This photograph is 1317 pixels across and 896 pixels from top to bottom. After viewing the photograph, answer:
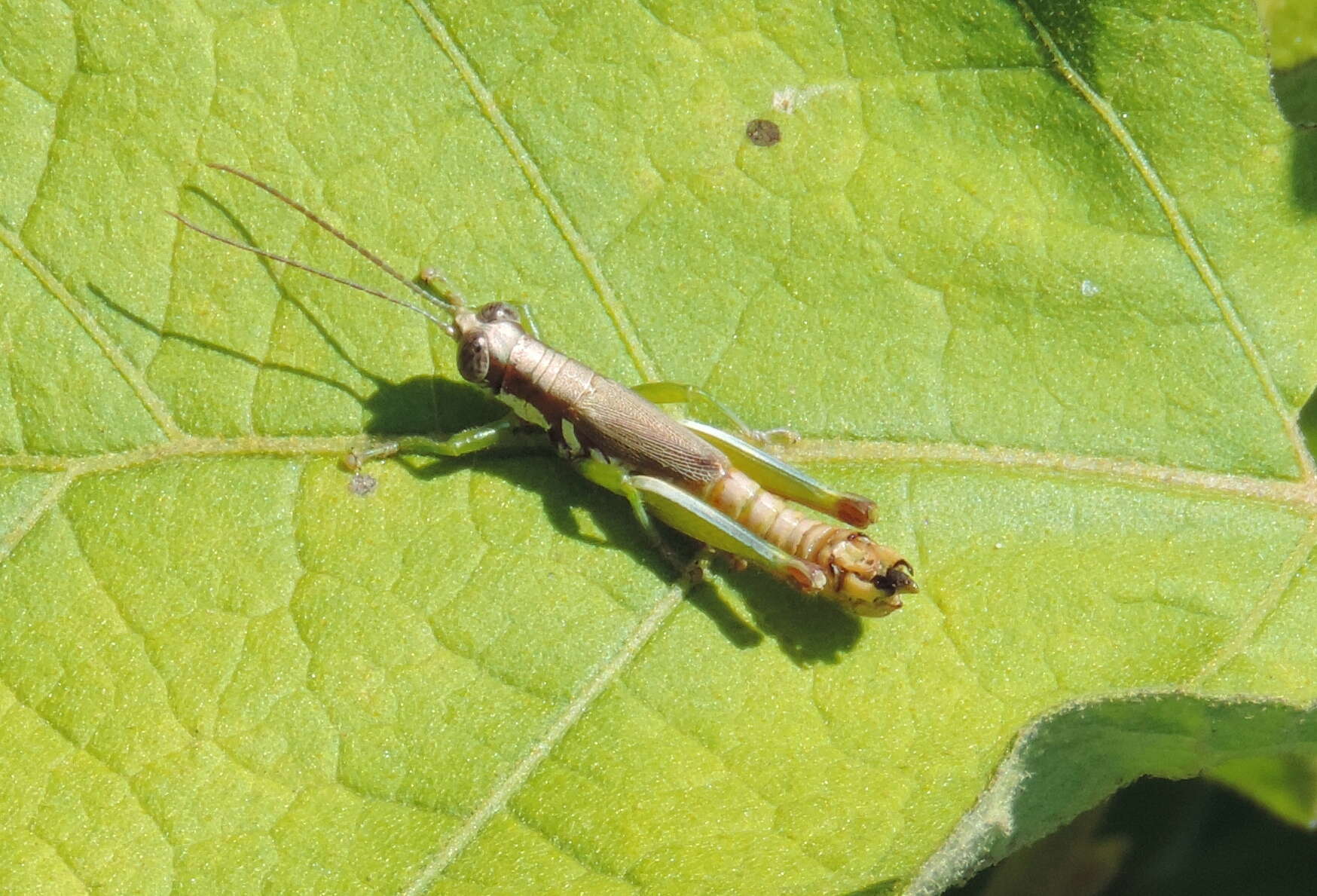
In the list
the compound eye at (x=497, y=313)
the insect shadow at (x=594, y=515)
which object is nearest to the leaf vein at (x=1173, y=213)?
the insect shadow at (x=594, y=515)

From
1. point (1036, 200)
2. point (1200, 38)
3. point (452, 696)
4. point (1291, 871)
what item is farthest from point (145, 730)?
point (1291, 871)

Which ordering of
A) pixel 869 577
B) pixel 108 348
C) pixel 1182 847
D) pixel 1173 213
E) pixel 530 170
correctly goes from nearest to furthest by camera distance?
pixel 869 577 → pixel 108 348 → pixel 1173 213 → pixel 530 170 → pixel 1182 847

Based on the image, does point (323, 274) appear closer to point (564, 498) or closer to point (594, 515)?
point (564, 498)

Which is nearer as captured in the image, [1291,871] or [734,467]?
[734,467]

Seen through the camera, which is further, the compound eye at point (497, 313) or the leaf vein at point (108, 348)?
the compound eye at point (497, 313)

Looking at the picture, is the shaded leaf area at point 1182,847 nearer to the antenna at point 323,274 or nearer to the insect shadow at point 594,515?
the insect shadow at point 594,515

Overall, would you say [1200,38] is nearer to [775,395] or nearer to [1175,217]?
[1175,217]

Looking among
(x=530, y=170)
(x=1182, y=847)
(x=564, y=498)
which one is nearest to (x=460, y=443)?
(x=564, y=498)
